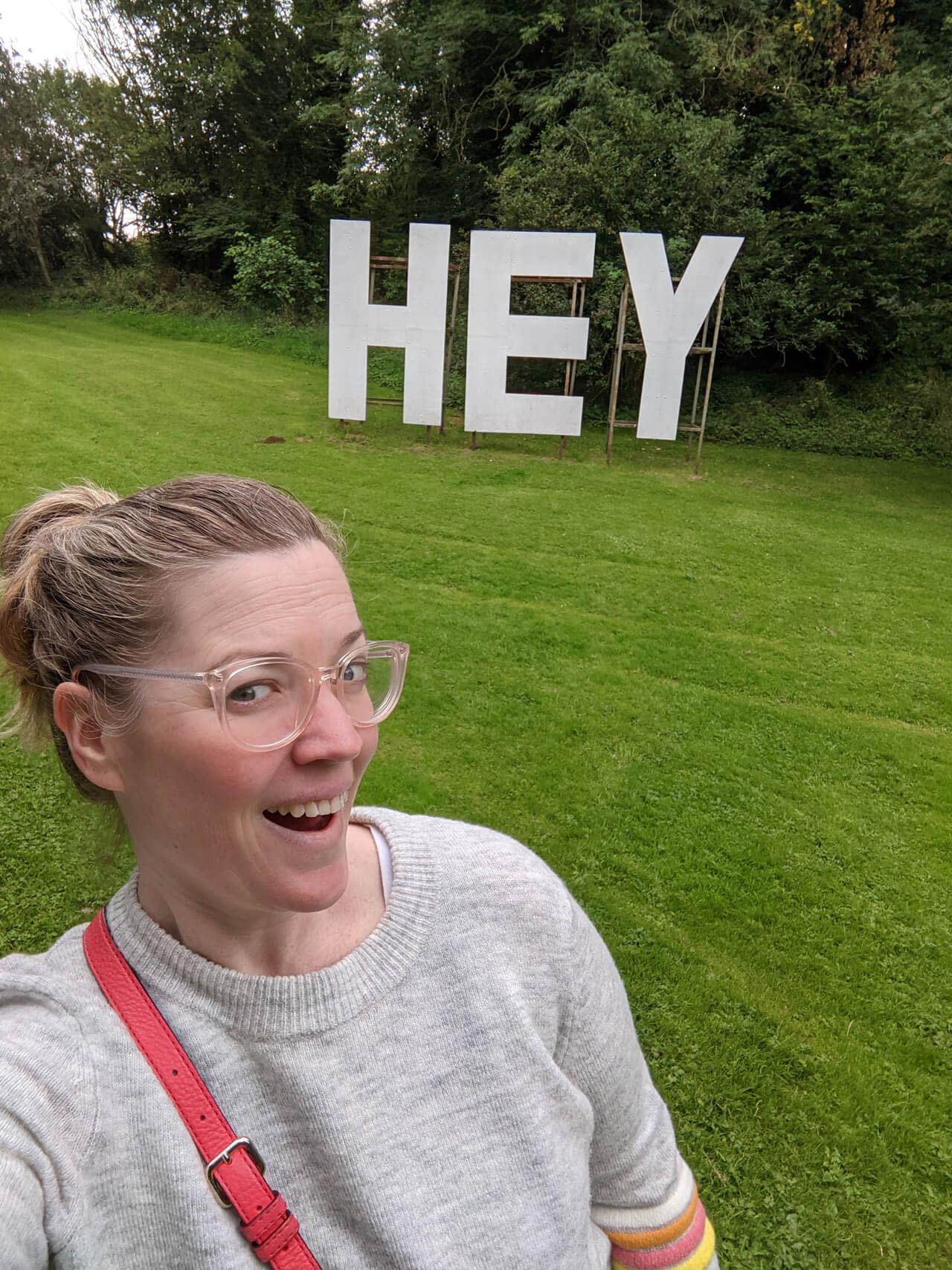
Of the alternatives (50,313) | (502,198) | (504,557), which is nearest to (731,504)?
(504,557)

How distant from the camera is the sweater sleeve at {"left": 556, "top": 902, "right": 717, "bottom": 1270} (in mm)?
1156

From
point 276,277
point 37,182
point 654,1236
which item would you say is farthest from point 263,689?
point 37,182

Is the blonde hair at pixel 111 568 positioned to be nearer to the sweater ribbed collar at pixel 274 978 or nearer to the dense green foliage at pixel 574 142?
the sweater ribbed collar at pixel 274 978

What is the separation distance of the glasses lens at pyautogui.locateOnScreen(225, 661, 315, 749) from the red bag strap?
14.2 inches

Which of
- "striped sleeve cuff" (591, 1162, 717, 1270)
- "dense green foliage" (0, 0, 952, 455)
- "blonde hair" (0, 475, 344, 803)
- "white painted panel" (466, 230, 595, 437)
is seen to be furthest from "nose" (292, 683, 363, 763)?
"dense green foliage" (0, 0, 952, 455)

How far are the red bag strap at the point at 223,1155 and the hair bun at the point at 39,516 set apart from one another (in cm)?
69

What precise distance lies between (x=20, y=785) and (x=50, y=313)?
52.5 ft

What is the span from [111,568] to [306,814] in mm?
414

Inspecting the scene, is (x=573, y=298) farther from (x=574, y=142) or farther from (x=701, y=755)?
(x=701, y=755)

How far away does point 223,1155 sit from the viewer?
932 millimetres

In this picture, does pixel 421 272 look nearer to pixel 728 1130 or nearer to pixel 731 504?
pixel 731 504

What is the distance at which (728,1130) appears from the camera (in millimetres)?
2535

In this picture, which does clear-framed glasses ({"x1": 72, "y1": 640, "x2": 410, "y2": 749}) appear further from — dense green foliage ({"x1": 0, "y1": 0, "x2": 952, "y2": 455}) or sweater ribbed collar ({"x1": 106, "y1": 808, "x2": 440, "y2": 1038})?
dense green foliage ({"x1": 0, "y1": 0, "x2": 952, "y2": 455})

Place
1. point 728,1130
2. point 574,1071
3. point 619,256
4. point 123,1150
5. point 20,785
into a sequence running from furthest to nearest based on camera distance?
point 619,256, point 20,785, point 728,1130, point 574,1071, point 123,1150
